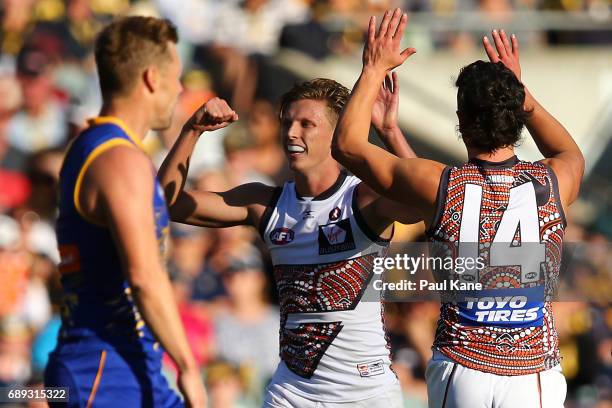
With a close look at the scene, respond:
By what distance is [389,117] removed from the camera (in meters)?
5.24

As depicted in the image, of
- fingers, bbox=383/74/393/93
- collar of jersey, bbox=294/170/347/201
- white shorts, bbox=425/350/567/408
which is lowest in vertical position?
white shorts, bbox=425/350/567/408

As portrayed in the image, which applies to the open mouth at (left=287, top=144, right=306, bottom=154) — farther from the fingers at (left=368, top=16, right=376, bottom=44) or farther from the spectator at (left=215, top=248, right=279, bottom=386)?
the spectator at (left=215, top=248, right=279, bottom=386)

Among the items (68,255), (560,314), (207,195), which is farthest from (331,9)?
(68,255)

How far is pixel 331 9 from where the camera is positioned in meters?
12.0

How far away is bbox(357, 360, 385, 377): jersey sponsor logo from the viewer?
17.5 feet

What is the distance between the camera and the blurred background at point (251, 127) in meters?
8.77

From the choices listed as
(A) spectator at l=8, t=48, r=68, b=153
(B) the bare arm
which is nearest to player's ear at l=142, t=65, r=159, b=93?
(B) the bare arm

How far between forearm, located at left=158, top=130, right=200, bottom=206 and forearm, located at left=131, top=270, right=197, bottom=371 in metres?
1.59

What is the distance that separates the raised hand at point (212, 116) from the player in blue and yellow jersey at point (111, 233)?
0.96 meters

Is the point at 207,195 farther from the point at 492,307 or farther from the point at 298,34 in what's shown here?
the point at 298,34

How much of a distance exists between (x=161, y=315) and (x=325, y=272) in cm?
164

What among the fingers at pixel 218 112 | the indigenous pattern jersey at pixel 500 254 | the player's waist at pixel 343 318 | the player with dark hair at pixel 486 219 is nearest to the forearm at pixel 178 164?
the fingers at pixel 218 112

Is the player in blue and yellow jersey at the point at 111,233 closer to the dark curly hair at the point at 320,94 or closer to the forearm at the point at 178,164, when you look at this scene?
the forearm at the point at 178,164

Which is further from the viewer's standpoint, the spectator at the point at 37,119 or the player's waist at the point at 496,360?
the spectator at the point at 37,119
